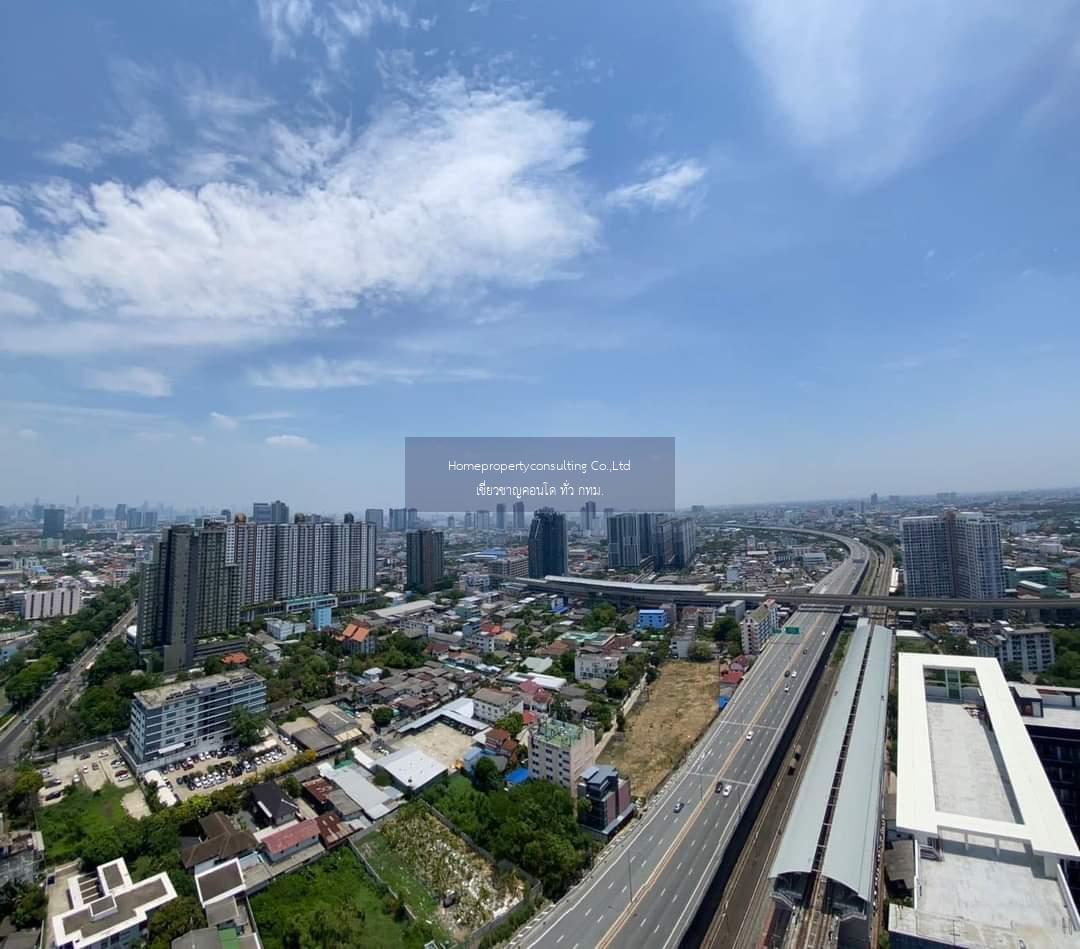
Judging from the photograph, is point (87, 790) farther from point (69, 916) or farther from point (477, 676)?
point (477, 676)

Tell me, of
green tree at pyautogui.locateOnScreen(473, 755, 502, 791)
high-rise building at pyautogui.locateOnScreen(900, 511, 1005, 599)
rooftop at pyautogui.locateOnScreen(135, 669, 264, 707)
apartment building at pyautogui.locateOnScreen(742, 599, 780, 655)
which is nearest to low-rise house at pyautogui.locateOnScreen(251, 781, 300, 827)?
green tree at pyautogui.locateOnScreen(473, 755, 502, 791)

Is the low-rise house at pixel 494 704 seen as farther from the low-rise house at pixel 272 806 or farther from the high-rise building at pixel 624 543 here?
the high-rise building at pixel 624 543

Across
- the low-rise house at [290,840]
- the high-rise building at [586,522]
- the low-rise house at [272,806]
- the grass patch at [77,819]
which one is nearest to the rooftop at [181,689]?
the grass patch at [77,819]

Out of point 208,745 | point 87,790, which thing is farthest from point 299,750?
point 87,790

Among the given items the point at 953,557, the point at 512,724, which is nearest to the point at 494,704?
the point at 512,724

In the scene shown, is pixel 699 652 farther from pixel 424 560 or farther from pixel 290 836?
pixel 424 560

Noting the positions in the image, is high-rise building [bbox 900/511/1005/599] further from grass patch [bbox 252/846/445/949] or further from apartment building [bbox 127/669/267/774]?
apartment building [bbox 127/669/267/774]
